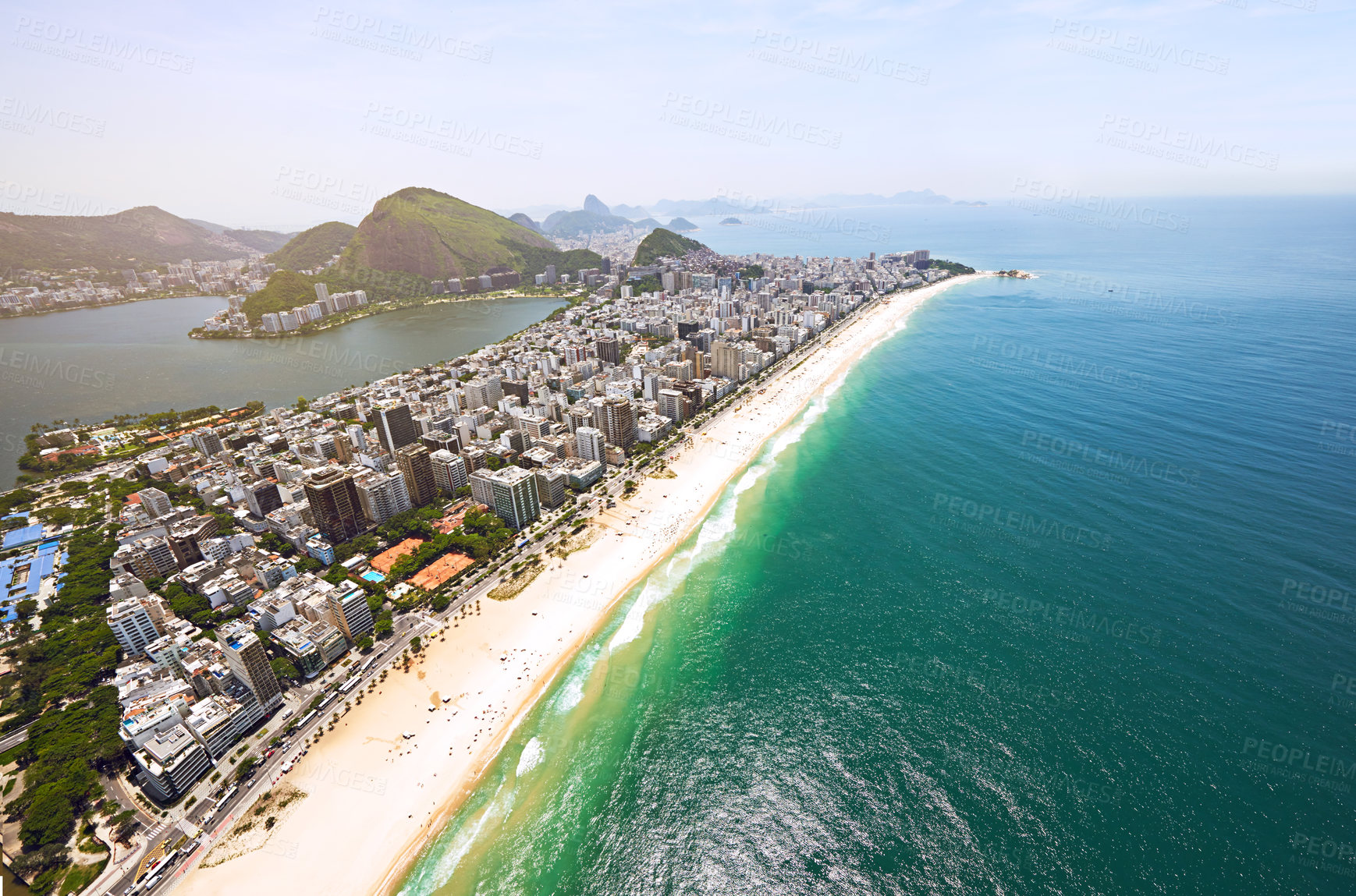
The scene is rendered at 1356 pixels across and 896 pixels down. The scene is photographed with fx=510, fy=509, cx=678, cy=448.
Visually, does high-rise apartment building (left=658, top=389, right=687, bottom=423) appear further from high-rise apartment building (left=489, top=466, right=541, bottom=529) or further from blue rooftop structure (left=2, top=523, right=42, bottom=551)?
blue rooftop structure (left=2, top=523, right=42, bottom=551)

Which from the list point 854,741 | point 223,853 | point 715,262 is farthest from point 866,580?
point 715,262

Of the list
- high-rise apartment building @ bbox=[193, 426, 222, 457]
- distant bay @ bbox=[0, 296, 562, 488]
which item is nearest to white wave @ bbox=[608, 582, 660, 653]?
high-rise apartment building @ bbox=[193, 426, 222, 457]

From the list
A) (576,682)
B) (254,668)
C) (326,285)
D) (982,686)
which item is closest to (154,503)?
(254,668)

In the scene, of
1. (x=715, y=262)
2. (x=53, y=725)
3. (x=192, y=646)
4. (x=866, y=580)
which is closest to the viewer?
(x=53, y=725)

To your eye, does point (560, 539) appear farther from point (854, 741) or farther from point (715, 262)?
point (715, 262)

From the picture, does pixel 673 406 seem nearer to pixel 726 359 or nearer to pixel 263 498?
pixel 726 359

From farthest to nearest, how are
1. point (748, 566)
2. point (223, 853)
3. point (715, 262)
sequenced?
point (715, 262)
point (748, 566)
point (223, 853)
